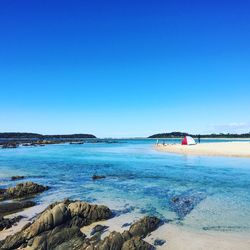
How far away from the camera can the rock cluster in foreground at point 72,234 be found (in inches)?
462

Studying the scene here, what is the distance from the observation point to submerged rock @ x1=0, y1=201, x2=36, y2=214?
18531 mm

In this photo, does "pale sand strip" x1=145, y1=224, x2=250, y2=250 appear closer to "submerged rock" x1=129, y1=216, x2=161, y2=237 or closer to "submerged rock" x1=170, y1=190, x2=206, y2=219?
"submerged rock" x1=129, y1=216, x2=161, y2=237

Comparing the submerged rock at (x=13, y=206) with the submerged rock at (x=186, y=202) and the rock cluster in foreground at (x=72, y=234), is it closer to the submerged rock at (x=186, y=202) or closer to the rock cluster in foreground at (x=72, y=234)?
the rock cluster in foreground at (x=72, y=234)

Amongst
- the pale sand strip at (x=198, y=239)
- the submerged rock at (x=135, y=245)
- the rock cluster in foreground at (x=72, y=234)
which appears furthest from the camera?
the pale sand strip at (x=198, y=239)

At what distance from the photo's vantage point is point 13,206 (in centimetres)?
1942

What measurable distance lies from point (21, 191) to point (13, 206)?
14.3 feet

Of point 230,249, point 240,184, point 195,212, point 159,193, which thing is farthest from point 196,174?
point 230,249

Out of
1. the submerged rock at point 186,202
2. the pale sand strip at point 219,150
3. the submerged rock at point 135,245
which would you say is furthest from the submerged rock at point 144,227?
the pale sand strip at point 219,150

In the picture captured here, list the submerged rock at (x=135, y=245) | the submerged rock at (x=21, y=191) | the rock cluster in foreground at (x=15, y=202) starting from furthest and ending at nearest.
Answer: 1. the submerged rock at (x=21, y=191)
2. the rock cluster in foreground at (x=15, y=202)
3. the submerged rock at (x=135, y=245)

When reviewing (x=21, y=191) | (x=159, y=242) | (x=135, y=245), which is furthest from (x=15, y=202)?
(x=135, y=245)

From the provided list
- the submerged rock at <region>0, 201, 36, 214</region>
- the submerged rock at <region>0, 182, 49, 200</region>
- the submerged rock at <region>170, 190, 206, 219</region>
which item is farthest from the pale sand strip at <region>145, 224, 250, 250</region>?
the submerged rock at <region>0, 182, 49, 200</region>

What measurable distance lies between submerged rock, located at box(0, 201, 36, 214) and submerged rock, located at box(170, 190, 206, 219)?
8.99 m

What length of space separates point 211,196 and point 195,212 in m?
4.61

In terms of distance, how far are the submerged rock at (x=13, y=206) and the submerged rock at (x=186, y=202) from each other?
29.5 feet
